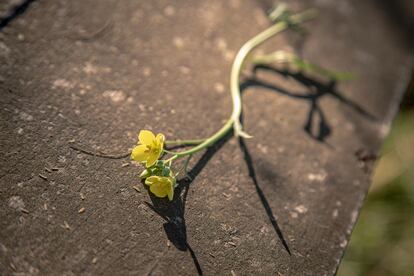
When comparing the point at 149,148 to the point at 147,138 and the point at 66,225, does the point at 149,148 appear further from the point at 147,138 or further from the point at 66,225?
the point at 66,225

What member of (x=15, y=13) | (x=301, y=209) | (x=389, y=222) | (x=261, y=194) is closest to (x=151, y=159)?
(x=261, y=194)

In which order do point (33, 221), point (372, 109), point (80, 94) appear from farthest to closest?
point (372, 109) < point (80, 94) < point (33, 221)

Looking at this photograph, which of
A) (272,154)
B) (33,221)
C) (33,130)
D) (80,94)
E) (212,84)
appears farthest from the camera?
(212,84)

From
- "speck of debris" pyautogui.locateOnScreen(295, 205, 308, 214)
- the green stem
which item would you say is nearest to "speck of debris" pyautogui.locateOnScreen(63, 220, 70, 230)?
the green stem

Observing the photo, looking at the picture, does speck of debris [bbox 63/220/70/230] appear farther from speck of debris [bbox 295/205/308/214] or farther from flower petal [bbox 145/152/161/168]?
speck of debris [bbox 295/205/308/214]

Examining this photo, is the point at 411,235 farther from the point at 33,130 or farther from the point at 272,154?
the point at 33,130

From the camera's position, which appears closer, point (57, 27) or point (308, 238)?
point (308, 238)

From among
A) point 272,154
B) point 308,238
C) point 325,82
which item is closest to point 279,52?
point 325,82
